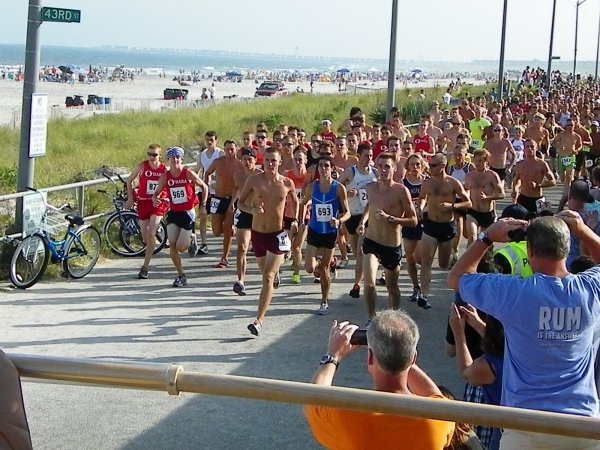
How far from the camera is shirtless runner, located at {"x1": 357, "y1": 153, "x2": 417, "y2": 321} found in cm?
970

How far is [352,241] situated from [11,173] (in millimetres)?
8842

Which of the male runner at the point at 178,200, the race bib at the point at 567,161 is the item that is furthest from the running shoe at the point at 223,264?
the race bib at the point at 567,161

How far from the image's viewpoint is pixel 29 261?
1099cm

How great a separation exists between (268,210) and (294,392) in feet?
23.7

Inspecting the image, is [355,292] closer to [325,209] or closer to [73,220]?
[325,209]

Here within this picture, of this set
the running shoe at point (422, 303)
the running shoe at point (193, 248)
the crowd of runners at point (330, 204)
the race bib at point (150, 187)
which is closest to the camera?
the crowd of runners at point (330, 204)

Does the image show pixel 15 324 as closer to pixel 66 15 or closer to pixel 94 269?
pixel 94 269

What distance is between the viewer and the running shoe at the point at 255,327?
908 centimetres

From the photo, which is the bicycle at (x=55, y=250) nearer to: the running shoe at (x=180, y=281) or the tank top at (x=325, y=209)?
the running shoe at (x=180, y=281)

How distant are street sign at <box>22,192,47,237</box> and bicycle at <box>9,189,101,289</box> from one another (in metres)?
0.07

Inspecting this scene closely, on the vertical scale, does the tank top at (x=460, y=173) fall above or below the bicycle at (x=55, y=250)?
above

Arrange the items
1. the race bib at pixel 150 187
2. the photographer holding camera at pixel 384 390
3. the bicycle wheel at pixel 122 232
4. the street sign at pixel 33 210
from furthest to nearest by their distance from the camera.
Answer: the bicycle wheel at pixel 122 232, the race bib at pixel 150 187, the street sign at pixel 33 210, the photographer holding camera at pixel 384 390

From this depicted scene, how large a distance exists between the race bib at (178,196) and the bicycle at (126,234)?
1.31 meters

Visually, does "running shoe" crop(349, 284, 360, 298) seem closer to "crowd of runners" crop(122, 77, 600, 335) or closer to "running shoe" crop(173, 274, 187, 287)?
"crowd of runners" crop(122, 77, 600, 335)
